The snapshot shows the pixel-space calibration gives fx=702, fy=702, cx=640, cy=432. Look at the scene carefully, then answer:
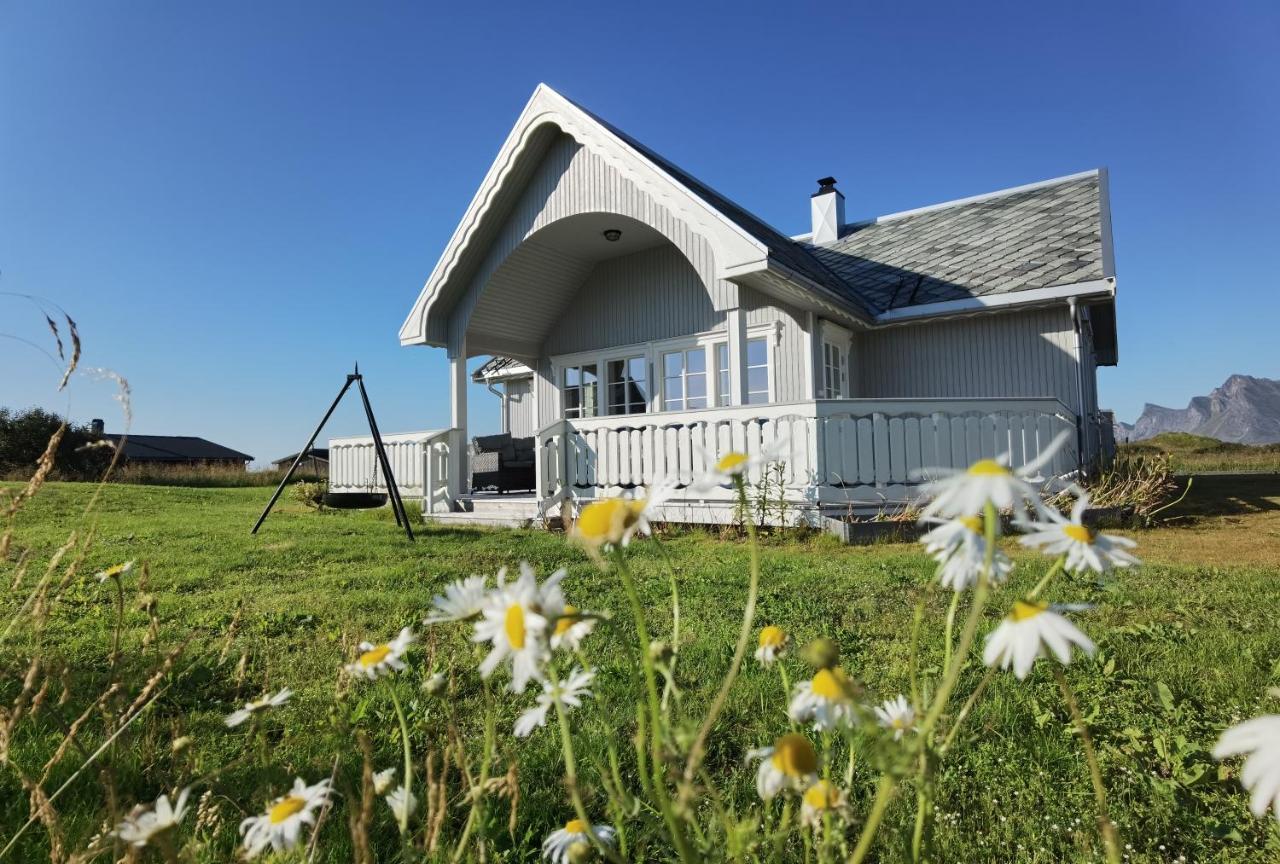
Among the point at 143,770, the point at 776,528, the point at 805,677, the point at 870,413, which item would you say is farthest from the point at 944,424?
the point at 143,770

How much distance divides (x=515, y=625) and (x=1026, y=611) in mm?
537

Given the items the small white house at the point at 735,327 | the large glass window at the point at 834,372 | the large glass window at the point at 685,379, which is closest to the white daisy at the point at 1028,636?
the small white house at the point at 735,327

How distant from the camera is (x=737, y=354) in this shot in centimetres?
847

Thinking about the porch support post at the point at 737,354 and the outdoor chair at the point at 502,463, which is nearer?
the porch support post at the point at 737,354

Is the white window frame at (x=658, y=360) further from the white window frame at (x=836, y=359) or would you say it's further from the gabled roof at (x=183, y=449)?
the gabled roof at (x=183, y=449)

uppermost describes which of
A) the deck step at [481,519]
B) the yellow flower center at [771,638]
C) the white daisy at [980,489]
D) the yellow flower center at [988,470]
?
the yellow flower center at [988,470]

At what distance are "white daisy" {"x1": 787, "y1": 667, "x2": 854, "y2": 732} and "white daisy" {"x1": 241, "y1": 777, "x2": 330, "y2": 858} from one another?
2.16 ft

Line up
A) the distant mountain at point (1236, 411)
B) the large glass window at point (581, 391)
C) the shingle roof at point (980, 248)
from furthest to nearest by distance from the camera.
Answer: the distant mountain at point (1236, 411) < the large glass window at point (581, 391) < the shingle roof at point (980, 248)

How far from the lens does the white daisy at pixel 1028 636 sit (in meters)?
0.67

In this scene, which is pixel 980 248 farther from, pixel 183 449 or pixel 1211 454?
pixel 183 449

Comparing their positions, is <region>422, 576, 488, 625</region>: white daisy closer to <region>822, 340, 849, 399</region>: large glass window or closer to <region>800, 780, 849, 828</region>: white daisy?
<region>800, 780, 849, 828</region>: white daisy

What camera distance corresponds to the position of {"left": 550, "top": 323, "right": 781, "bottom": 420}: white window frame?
33.1 feet

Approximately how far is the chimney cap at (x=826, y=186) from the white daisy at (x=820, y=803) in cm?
1549

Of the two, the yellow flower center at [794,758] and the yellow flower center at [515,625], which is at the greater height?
the yellow flower center at [515,625]
